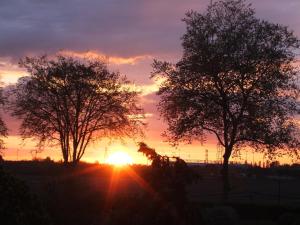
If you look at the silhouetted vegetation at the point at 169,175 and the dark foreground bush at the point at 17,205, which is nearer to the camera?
the dark foreground bush at the point at 17,205

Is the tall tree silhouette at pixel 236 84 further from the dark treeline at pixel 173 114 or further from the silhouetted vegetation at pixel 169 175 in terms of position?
the silhouetted vegetation at pixel 169 175

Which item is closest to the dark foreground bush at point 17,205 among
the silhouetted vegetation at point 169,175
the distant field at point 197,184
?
the silhouetted vegetation at point 169,175

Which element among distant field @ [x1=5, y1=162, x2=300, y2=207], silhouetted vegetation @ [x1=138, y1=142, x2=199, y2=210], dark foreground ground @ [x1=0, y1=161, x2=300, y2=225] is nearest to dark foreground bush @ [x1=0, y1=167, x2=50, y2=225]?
dark foreground ground @ [x1=0, y1=161, x2=300, y2=225]

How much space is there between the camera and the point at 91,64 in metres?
66.3

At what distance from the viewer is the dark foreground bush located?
902 cm

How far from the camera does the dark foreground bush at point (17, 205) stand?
29.6 ft

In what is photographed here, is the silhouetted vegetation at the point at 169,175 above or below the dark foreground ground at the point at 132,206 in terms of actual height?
above

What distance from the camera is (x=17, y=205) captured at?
9.27 m

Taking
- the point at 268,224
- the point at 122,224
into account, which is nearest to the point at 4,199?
the point at 122,224

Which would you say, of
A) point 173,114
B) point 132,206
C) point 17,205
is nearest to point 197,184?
point 173,114

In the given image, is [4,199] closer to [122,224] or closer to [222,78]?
[122,224]

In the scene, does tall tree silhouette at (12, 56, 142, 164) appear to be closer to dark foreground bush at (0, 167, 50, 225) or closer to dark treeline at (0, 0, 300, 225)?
dark treeline at (0, 0, 300, 225)

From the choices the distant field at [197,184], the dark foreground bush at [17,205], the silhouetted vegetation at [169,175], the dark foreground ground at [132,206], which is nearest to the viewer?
the dark foreground bush at [17,205]

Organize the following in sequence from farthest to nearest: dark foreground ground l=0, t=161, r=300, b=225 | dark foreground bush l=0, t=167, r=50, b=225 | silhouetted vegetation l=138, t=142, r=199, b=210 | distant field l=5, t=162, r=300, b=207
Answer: distant field l=5, t=162, r=300, b=207, silhouetted vegetation l=138, t=142, r=199, b=210, dark foreground ground l=0, t=161, r=300, b=225, dark foreground bush l=0, t=167, r=50, b=225
